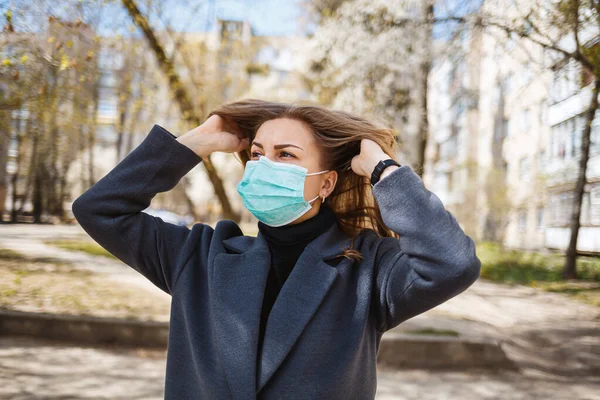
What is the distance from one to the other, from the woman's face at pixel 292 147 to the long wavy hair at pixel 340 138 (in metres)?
0.04

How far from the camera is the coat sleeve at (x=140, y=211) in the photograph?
202 centimetres

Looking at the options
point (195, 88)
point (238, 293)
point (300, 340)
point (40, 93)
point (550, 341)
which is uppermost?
point (195, 88)

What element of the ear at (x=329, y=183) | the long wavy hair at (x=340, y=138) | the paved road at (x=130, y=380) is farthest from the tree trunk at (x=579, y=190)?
the ear at (x=329, y=183)

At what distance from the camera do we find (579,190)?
1163 cm

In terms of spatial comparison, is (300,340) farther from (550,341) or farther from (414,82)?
(414,82)

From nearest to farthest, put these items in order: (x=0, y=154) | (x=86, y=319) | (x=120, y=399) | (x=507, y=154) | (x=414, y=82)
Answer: (x=120, y=399) < (x=0, y=154) < (x=86, y=319) < (x=414, y=82) < (x=507, y=154)

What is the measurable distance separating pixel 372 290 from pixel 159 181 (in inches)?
36.6

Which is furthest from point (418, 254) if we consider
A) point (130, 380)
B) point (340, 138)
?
point (130, 380)

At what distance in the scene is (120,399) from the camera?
4191 millimetres

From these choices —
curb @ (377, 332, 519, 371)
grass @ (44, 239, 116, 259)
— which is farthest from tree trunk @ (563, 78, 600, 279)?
grass @ (44, 239, 116, 259)

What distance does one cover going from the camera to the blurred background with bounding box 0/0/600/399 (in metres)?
4.80

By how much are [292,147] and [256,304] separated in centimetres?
67

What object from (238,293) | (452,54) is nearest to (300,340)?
(238,293)

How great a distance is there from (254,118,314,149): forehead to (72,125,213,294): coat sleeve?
31 cm
